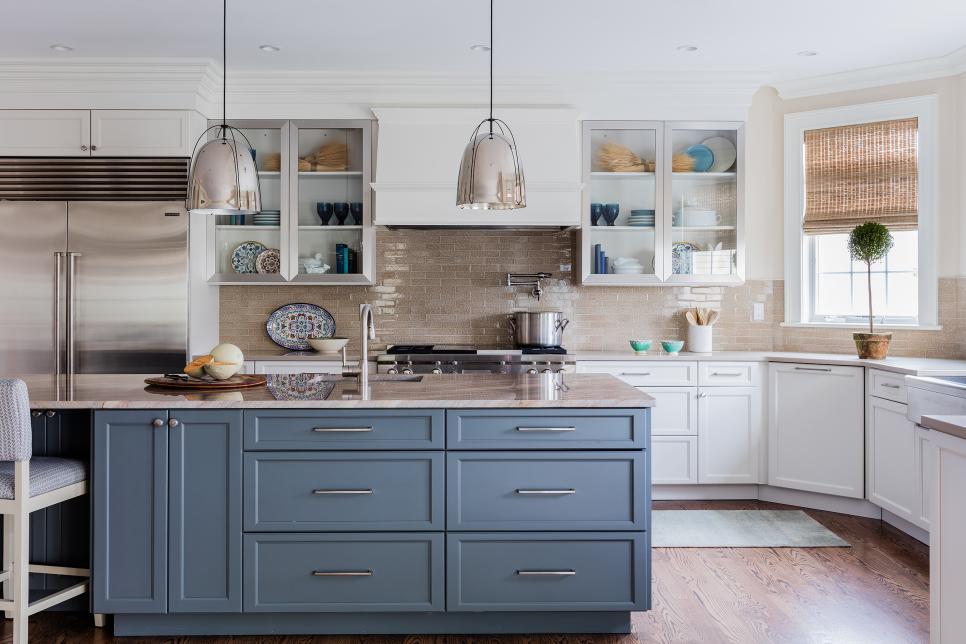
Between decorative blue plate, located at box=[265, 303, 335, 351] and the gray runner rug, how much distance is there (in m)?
2.43

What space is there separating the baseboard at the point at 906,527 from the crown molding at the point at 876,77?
254 cm

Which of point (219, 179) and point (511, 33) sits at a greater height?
point (511, 33)

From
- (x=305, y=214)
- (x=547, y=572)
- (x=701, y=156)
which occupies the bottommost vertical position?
(x=547, y=572)

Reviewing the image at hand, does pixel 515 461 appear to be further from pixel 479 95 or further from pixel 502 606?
pixel 479 95

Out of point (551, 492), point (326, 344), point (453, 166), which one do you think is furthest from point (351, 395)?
point (453, 166)

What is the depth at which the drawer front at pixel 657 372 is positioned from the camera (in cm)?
448

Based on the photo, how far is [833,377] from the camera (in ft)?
13.8

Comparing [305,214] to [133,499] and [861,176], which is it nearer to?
[133,499]

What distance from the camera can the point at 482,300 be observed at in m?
5.08

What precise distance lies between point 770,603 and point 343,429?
6.03 feet

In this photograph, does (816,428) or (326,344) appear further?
(326,344)

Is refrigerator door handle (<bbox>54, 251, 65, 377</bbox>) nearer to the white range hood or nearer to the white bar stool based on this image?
the white range hood

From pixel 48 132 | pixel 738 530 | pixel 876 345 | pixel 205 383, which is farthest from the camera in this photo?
pixel 48 132

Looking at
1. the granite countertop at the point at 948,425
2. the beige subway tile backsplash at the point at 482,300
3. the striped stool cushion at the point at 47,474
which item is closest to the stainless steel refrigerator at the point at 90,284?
the beige subway tile backsplash at the point at 482,300
